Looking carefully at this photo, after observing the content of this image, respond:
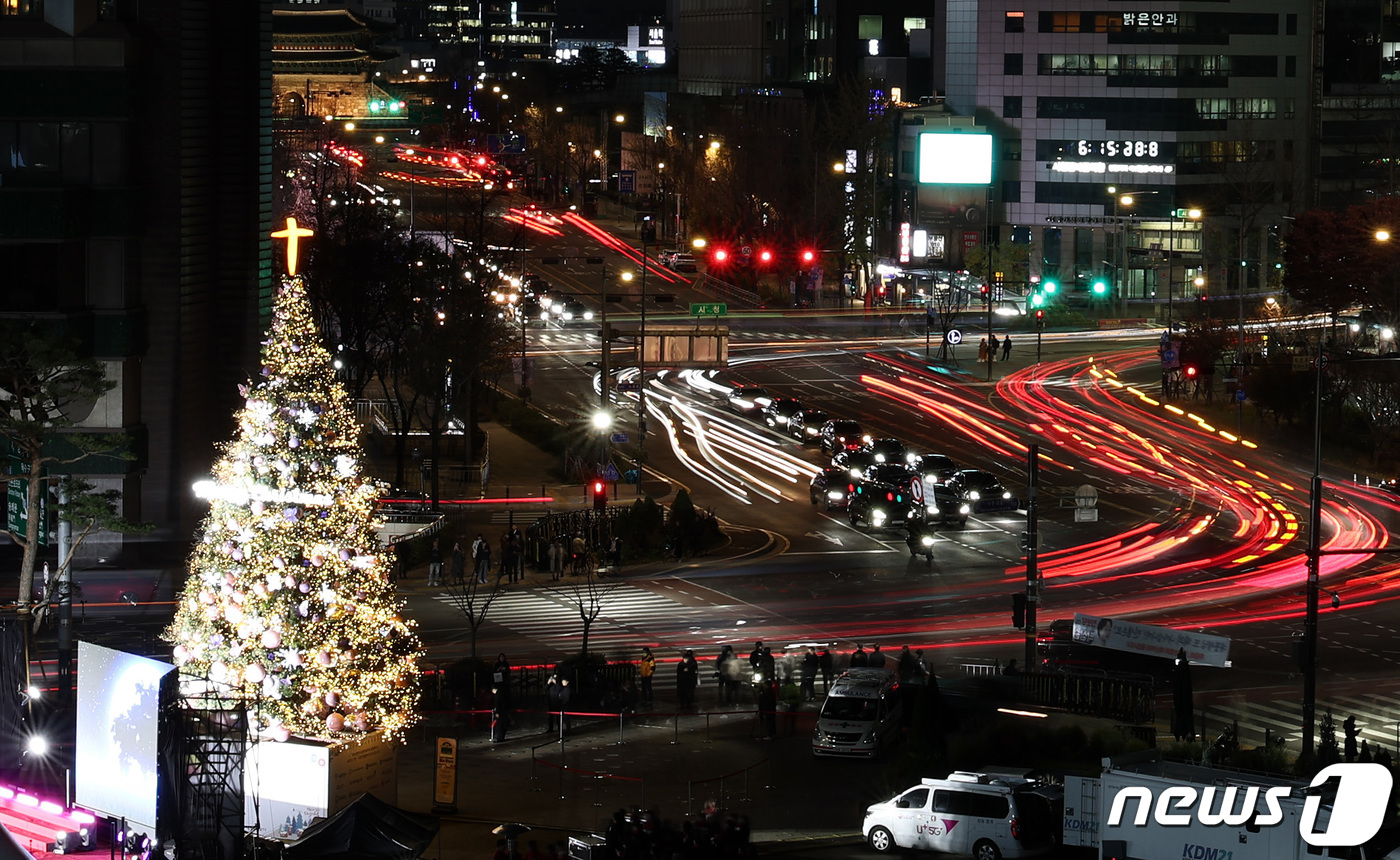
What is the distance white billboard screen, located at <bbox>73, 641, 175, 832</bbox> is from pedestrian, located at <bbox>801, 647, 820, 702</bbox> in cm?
1834

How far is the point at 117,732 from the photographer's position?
26.1 metres

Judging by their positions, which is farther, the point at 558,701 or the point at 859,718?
the point at 558,701

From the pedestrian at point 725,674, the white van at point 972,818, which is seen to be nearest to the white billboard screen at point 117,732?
the white van at point 972,818

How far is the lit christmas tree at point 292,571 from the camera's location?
31031 millimetres

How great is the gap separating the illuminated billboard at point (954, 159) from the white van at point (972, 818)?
88.2 meters

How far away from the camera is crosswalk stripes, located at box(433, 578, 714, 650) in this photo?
47594mm

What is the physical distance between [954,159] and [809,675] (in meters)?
78.7

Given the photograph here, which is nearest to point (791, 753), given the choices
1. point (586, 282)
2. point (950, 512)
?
point (950, 512)

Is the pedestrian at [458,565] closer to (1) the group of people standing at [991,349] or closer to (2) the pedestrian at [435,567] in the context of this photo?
(2) the pedestrian at [435,567]

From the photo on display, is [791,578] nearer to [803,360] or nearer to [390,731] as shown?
[390,731]

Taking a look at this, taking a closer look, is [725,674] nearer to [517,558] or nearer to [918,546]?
[517,558]

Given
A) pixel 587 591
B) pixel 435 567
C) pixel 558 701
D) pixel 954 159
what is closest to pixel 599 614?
pixel 587 591

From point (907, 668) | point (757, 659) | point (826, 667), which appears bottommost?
point (826, 667)

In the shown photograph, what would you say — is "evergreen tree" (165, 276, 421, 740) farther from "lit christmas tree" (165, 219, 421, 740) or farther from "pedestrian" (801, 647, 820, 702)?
"pedestrian" (801, 647, 820, 702)
